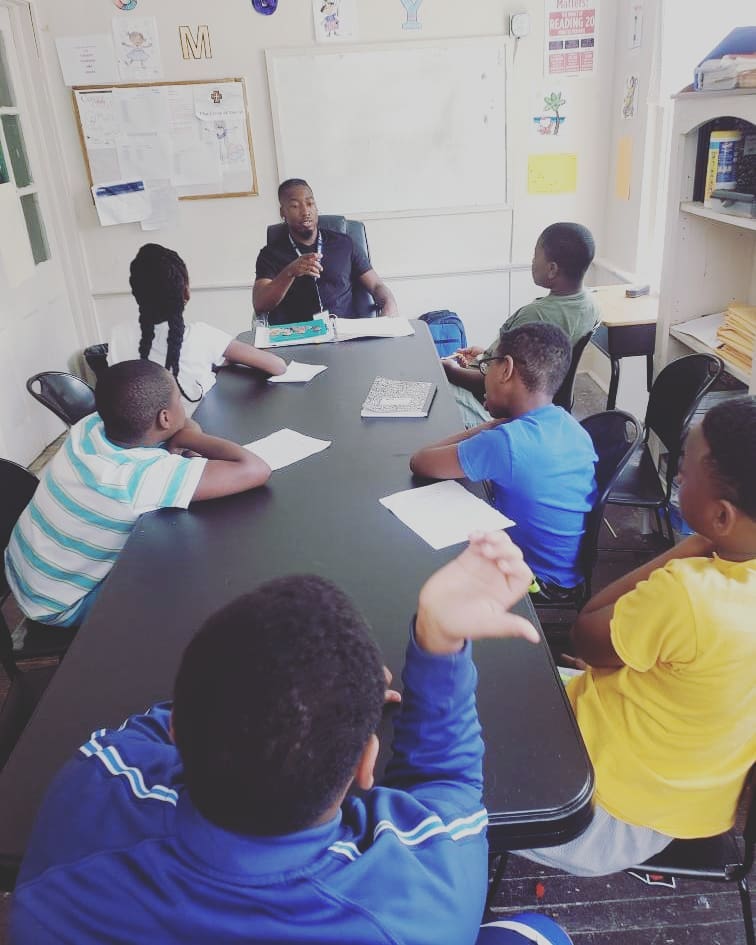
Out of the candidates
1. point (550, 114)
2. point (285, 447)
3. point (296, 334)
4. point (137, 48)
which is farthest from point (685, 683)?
point (137, 48)

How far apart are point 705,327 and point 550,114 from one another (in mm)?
2114

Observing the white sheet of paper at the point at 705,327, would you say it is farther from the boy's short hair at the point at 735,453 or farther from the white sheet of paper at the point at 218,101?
the white sheet of paper at the point at 218,101

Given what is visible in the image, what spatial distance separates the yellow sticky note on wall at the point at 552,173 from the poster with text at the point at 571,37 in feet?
1.44

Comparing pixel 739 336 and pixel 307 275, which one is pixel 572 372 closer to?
pixel 739 336

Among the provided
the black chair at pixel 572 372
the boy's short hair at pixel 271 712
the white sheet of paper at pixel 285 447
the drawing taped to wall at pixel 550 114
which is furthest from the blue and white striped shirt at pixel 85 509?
the drawing taped to wall at pixel 550 114

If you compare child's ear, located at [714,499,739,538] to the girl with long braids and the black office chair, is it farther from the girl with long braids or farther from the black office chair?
the girl with long braids

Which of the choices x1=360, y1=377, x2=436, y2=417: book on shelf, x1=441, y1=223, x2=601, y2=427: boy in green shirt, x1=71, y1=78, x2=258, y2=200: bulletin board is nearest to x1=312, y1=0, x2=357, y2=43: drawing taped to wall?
x1=71, y1=78, x2=258, y2=200: bulletin board

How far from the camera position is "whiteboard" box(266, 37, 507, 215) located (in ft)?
12.9

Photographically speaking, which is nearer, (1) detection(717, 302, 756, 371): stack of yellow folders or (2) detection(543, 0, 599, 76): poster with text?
(1) detection(717, 302, 756, 371): stack of yellow folders

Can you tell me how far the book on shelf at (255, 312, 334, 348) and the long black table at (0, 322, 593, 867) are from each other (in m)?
0.72

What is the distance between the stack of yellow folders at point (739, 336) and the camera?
7.61 ft

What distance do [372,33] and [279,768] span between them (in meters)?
4.25

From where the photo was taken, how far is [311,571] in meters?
1.29

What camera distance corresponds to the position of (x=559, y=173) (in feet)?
13.9
